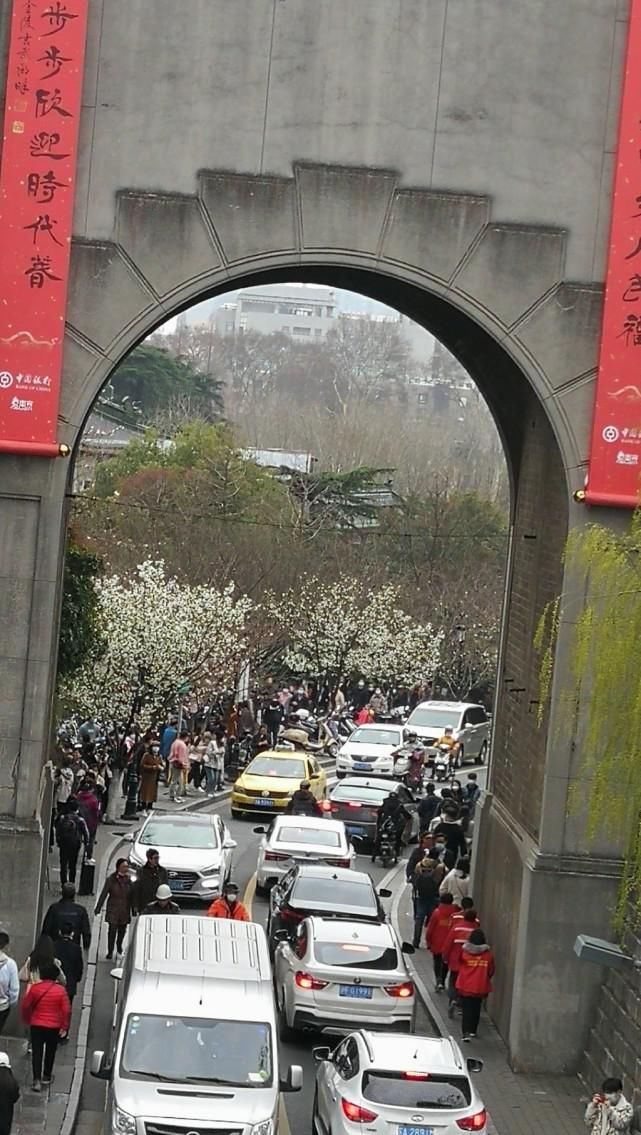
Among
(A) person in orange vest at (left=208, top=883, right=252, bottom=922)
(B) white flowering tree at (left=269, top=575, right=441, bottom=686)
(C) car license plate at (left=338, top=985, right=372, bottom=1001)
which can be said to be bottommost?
(C) car license plate at (left=338, top=985, right=372, bottom=1001)

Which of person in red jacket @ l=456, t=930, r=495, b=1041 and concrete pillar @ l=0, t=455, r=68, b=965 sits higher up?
concrete pillar @ l=0, t=455, r=68, b=965

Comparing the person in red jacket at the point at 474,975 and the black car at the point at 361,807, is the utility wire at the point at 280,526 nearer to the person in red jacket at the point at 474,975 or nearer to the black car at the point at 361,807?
the black car at the point at 361,807

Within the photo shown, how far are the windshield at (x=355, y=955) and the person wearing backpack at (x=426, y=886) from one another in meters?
6.24

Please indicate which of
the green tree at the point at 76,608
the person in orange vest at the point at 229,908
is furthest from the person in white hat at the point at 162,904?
the green tree at the point at 76,608

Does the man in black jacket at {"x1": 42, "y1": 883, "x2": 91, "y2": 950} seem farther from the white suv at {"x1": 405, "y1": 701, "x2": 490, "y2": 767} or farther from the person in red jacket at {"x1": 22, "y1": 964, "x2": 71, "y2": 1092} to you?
the white suv at {"x1": 405, "y1": 701, "x2": 490, "y2": 767}

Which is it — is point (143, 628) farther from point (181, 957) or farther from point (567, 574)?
point (181, 957)

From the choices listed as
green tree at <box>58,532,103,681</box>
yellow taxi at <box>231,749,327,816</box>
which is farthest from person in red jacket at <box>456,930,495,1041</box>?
yellow taxi at <box>231,749,327,816</box>

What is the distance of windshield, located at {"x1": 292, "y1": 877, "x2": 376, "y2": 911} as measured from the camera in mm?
27062

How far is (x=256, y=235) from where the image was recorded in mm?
24719

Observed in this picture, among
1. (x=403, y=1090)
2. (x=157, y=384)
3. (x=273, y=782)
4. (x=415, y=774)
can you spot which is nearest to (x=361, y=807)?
(x=273, y=782)

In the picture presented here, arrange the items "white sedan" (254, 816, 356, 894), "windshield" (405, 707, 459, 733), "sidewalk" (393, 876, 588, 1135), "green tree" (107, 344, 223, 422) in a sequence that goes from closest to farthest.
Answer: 1. "sidewalk" (393, 876, 588, 1135)
2. "white sedan" (254, 816, 356, 894)
3. "windshield" (405, 707, 459, 733)
4. "green tree" (107, 344, 223, 422)

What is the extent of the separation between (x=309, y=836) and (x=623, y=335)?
12607mm

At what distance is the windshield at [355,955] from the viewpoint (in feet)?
77.6

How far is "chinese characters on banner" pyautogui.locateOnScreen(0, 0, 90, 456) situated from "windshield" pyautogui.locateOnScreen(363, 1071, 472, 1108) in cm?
933
